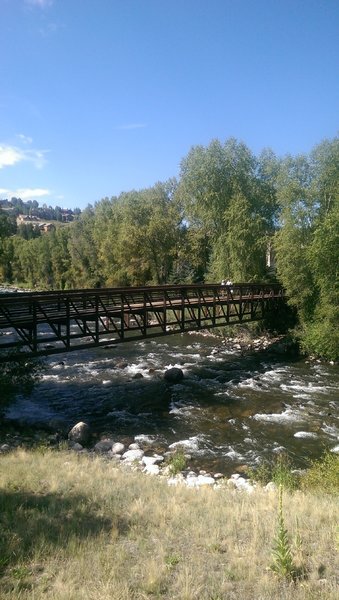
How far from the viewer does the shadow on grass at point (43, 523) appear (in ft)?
17.9

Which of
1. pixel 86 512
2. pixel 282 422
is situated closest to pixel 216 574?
pixel 86 512

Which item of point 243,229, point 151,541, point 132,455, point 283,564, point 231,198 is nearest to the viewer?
point 283,564

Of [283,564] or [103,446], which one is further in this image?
[103,446]

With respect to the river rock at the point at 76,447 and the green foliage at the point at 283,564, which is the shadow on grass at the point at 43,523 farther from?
the river rock at the point at 76,447

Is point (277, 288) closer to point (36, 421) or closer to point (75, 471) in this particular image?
point (36, 421)

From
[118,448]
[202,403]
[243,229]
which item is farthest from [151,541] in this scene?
[243,229]

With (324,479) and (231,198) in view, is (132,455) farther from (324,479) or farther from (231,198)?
(231,198)

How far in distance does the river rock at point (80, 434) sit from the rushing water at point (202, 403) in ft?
2.31

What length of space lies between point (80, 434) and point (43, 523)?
8.22m

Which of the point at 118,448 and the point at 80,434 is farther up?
the point at 80,434

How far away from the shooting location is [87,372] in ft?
74.1

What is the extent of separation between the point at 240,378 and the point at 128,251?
30728mm

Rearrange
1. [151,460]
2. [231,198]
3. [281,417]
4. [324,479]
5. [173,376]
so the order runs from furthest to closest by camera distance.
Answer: [231,198] < [173,376] < [281,417] < [151,460] < [324,479]

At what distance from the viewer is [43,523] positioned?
6.43 metres
